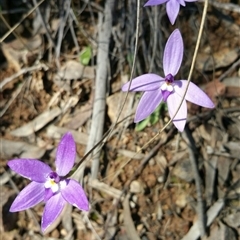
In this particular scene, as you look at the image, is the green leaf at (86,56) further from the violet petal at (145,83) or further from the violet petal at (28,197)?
the violet petal at (28,197)

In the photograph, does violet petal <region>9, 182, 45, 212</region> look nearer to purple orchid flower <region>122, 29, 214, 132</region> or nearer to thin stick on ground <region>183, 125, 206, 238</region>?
purple orchid flower <region>122, 29, 214, 132</region>

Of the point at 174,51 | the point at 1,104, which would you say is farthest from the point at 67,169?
the point at 1,104

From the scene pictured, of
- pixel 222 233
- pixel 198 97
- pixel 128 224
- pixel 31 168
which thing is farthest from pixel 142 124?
pixel 31 168

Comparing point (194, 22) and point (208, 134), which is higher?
point (194, 22)

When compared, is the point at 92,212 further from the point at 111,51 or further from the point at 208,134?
the point at 111,51

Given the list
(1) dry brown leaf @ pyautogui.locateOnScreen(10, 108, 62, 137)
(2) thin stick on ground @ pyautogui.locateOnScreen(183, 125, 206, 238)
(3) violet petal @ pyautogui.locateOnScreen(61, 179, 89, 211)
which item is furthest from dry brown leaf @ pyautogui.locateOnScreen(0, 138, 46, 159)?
(3) violet petal @ pyautogui.locateOnScreen(61, 179, 89, 211)

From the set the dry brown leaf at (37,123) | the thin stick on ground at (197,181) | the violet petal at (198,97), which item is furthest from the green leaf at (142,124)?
the violet petal at (198,97)
